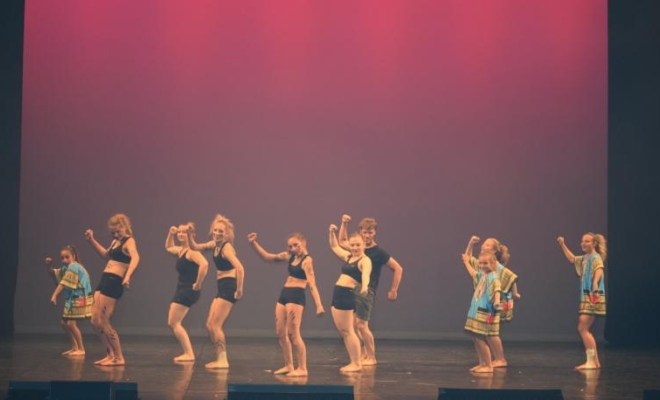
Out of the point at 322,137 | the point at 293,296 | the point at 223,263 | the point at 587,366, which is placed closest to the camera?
the point at 293,296

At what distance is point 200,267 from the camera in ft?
31.9

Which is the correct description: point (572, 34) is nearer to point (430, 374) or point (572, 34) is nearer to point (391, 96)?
point (391, 96)

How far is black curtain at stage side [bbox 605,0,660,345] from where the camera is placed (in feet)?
40.9

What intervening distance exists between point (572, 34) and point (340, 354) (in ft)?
16.7

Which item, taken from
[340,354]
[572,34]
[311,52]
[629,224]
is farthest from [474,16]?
[340,354]

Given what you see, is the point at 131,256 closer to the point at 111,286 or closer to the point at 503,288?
the point at 111,286

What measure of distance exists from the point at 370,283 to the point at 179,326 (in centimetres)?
201

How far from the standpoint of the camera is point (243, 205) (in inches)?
489

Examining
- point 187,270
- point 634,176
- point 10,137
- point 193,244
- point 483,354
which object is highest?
point 10,137

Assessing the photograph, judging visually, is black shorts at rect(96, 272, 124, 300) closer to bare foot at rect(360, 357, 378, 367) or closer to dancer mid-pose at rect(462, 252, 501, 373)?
bare foot at rect(360, 357, 378, 367)

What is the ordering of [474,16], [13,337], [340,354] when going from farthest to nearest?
[474,16], [13,337], [340,354]

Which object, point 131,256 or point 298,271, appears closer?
point 298,271

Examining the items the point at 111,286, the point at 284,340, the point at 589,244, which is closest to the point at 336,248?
the point at 284,340

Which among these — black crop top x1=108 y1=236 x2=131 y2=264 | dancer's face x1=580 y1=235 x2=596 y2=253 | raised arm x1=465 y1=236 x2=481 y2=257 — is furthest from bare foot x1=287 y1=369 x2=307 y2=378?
dancer's face x1=580 y1=235 x2=596 y2=253
